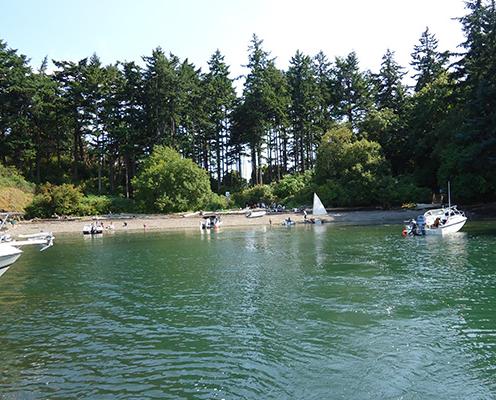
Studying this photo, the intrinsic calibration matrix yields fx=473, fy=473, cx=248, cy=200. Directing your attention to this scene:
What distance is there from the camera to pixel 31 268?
29.6m

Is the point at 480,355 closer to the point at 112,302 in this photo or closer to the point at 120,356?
the point at 120,356

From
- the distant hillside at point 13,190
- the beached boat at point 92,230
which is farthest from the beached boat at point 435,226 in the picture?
Answer: the distant hillside at point 13,190

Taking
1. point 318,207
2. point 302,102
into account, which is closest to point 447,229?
point 318,207

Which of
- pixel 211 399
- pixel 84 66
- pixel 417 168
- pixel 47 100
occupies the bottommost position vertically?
pixel 211 399

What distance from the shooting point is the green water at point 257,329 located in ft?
33.9

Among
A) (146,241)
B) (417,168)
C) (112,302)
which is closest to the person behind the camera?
(112,302)

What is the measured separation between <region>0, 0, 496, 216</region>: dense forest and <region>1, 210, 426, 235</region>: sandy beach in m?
3.99

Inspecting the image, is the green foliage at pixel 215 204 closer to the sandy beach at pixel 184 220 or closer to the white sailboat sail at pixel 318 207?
the sandy beach at pixel 184 220

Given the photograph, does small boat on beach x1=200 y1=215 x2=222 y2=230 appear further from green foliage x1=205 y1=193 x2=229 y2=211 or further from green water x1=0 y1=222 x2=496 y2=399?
green water x1=0 y1=222 x2=496 y2=399

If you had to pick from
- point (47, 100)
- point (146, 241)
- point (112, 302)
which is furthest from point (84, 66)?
point (112, 302)

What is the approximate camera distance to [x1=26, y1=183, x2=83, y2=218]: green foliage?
65938 millimetres

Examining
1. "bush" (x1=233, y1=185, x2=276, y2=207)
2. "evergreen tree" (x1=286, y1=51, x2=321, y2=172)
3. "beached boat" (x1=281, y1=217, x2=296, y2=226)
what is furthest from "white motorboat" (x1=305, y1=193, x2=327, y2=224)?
"evergreen tree" (x1=286, y1=51, x2=321, y2=172)

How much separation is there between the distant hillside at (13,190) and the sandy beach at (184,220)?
5.17m

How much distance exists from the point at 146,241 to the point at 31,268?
54.3ft
